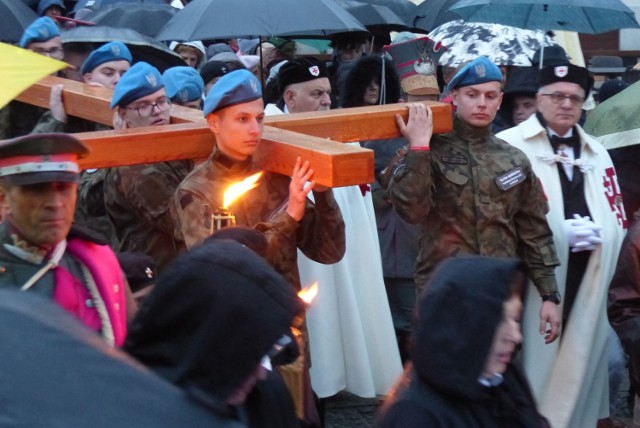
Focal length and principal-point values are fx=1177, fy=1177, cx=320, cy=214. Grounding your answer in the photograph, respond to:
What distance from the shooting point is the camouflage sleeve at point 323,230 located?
4.55 metres

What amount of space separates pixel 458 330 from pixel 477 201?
2478 millimetres

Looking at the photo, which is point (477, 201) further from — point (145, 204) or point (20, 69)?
point (20, 69)

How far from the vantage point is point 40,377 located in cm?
153

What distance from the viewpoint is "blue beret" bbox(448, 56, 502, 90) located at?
216 inches

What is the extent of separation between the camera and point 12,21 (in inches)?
345

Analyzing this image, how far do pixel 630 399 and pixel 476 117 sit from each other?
247 centimetres

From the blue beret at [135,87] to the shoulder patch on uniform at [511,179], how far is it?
62.6 inches

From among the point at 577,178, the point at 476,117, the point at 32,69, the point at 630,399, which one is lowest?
the point at 630,399

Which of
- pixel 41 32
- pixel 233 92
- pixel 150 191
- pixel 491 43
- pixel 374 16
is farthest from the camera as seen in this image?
pixel 374 16

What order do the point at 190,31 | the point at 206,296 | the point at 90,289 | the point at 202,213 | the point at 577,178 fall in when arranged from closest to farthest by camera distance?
1. the point at 206,296
2. the point at 90,289
3. the point at 202,213
4. the point at 577,178
5. the point at 190,31

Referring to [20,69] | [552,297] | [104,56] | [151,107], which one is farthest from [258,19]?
[20,69]

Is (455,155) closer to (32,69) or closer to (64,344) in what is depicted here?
(32,69)

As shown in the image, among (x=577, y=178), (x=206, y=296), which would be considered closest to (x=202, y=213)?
(x=206, y=296)

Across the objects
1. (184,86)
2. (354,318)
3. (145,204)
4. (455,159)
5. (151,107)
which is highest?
(151,107)
